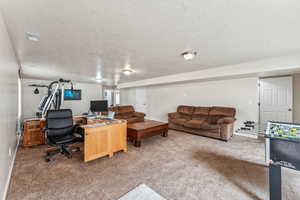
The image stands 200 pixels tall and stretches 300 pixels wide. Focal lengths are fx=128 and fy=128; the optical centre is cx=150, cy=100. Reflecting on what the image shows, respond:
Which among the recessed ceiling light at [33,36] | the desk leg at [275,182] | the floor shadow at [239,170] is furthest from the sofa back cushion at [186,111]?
the recessed ceiling light at [33,36]

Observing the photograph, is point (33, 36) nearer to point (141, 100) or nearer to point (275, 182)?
point (275, 182)

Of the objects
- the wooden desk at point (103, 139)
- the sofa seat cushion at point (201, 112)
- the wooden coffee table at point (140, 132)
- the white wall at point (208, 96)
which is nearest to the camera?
the wooden desk at point (103, 139)

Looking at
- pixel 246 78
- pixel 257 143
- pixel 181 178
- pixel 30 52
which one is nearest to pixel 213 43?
pixel 181 178

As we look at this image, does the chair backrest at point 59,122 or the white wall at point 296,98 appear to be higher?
the white wall at point 296,98

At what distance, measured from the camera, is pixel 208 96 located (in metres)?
5.15

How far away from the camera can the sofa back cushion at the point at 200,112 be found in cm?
485

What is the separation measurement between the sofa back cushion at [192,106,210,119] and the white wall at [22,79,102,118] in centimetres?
560

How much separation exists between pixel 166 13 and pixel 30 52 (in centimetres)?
292

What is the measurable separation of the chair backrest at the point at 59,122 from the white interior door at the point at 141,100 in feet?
15.8

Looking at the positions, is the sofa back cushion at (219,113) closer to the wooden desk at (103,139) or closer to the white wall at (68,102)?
the wooden desk at (103,139)

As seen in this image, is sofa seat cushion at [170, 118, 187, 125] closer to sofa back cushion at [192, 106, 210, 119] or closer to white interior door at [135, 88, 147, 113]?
sofa back cushion at [192, 106, 210, 119]

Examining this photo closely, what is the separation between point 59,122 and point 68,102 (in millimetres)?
4289

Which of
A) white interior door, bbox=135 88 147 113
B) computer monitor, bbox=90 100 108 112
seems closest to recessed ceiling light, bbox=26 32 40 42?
computer monitor, bbox=90 100 108 112

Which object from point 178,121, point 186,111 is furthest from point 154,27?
point 186,111
